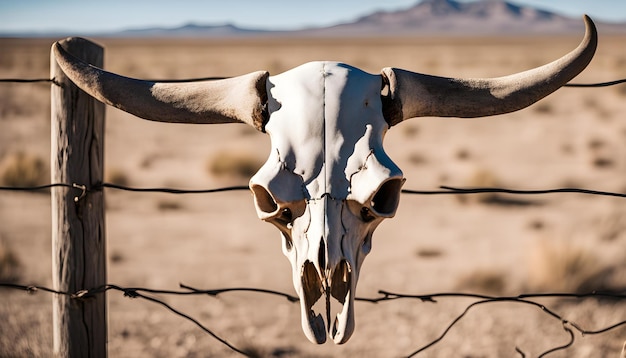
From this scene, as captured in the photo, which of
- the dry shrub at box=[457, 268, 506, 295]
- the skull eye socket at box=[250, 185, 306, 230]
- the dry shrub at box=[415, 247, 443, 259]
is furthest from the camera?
the dry shrub at box=[415, 247, 443, 259]

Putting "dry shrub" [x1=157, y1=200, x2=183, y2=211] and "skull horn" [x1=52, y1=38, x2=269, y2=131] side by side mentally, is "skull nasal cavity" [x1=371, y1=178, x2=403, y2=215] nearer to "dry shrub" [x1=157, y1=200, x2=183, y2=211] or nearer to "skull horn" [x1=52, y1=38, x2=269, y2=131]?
"skull horn" [x1=52, y1=38, x2=269, y2=131]

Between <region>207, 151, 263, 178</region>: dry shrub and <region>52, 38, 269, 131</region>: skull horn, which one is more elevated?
<region>52, 38, 269, 131</region>: skull horn

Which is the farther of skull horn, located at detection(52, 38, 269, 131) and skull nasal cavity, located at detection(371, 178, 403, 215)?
skull horn, located at detection(52, 38, 269, 131)

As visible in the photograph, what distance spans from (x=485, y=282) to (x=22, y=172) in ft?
29.2

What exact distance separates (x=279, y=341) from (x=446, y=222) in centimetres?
492

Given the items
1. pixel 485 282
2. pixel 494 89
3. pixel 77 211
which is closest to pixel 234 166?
pixel 485 282

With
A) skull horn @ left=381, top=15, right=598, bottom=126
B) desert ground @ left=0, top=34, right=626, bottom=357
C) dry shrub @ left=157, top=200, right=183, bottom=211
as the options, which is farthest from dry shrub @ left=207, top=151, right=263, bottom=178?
skull horn @ left=381, top=15, right=598, bottom=126

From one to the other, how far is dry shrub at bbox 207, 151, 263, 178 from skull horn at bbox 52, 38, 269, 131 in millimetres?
10574

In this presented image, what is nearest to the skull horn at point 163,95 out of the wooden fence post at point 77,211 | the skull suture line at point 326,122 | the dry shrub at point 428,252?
the skull suture line at point 326,122

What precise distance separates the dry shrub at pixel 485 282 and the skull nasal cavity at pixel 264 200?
5.22 meters

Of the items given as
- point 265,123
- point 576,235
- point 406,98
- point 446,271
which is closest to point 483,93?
point 406,98

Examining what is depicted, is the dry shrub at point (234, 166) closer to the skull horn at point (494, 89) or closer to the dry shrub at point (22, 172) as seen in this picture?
the dry shrub at point (22, 172)

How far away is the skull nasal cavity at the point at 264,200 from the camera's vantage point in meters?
2.51

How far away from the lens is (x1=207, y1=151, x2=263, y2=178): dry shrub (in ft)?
44.3
